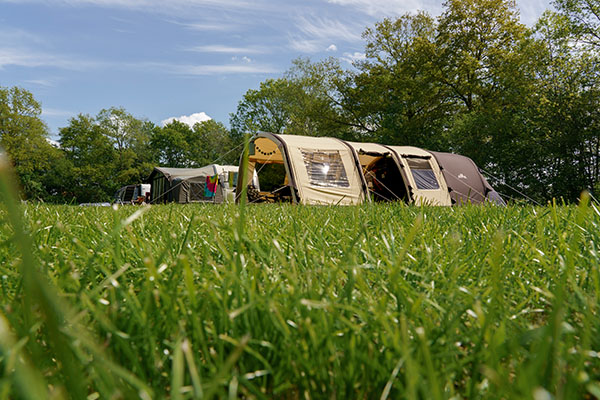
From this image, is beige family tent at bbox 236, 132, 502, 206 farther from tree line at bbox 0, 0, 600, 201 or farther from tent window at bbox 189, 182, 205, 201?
tent window at bbox 189, 182, 205, 201

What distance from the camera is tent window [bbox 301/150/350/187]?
7.70m

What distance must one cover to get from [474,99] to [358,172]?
15.5 metres

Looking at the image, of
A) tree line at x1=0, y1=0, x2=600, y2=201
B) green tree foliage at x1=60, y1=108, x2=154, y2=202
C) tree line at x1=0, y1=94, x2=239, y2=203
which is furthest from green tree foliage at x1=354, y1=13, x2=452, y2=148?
green tree foliage at x1=60, y1=108, x2=154, y2=202

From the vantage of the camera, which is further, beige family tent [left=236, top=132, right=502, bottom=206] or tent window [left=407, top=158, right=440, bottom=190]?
tent window [left=407, top=158, right=440, bottom=190]

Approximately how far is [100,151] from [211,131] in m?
12.1

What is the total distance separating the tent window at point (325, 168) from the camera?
7696mm

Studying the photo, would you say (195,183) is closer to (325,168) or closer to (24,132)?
(325,168)

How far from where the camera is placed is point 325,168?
7895 mm

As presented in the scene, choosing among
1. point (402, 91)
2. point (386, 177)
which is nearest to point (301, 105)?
point (402, 91)

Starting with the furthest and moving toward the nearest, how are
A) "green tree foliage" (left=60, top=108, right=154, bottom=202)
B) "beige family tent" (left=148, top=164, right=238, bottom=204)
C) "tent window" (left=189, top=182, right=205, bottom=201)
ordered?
"green tree foliage" (left=60, top=108, right=154, bottom=202) → "tent window" (left=189, top=182, right=205, bottom=201) → "beige family tent" (left=148, top=164, right=238, bottom=204)

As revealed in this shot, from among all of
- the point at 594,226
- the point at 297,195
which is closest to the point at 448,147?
the point at 297,195

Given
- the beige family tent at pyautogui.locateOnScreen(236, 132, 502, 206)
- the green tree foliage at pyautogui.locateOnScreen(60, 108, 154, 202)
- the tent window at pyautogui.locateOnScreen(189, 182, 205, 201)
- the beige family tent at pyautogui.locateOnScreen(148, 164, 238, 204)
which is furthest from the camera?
the green tree foliage at pyautogui.locateOnScreen(60, 108, 154, 202)

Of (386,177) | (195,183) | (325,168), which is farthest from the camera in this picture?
(195,183)

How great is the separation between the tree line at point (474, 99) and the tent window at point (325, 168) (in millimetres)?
4315
